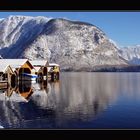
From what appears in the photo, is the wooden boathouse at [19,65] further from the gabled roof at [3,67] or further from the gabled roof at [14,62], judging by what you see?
the gabled roof at [3,67]

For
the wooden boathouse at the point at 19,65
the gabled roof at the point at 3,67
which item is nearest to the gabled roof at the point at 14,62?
the wooden boathouse at the point at 19,65

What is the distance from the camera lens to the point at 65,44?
124 m

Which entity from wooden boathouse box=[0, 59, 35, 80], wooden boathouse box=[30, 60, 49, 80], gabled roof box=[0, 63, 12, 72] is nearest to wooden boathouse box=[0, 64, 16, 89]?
gabled roof box=[0, 63, 12, 72]

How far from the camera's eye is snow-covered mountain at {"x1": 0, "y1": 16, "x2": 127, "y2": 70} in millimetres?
95375

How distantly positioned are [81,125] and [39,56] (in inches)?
3156

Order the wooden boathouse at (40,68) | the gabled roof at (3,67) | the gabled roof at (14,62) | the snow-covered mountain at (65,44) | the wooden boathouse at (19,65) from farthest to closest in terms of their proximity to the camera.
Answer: the snow-covered mountain at (65,44) < the wooden boathouse at (40,68) < the wooden boathouse at (19,65) < the gabled roof at (14,62) < the gabled roof at (3,67)

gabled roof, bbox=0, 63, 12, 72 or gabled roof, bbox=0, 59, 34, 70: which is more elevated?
gabled roof, bbox=0, 59, 34, 70

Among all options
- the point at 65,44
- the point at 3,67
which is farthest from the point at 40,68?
the point at 65,44

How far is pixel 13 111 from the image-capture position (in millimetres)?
14430

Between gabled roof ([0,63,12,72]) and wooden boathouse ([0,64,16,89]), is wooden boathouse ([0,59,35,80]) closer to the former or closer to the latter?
wooden boathouse ([0,64,16,89])

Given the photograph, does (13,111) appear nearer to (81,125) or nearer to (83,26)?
(81,125)

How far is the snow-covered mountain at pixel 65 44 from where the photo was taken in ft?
313

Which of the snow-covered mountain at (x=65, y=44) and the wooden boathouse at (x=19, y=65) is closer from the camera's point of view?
the wooden boathouse at (x=19, y=65)

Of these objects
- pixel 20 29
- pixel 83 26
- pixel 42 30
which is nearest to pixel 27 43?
pixel 42 30
